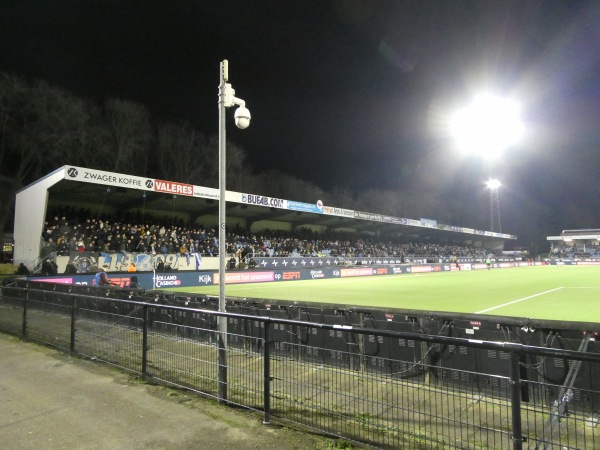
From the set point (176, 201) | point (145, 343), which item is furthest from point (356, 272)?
point (145, 343)

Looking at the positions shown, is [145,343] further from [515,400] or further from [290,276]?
[290,276]

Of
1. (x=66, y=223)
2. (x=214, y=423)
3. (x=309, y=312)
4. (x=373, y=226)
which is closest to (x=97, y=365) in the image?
(x=214, y=423)

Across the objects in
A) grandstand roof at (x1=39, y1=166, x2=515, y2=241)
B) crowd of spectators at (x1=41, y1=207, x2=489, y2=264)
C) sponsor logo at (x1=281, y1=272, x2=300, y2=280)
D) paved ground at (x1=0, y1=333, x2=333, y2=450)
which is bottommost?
paved ground at (x1=0, y1=333, x2=333, y2=450)

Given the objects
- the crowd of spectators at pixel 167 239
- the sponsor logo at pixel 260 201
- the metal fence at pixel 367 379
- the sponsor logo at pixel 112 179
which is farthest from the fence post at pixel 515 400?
the sponsor logo at pixel 260 201

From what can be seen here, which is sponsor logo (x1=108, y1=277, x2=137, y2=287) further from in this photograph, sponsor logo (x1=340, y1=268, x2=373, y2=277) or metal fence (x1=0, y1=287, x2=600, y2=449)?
sponsor logo (x1=340, y1=268, x2=373, y2=277)

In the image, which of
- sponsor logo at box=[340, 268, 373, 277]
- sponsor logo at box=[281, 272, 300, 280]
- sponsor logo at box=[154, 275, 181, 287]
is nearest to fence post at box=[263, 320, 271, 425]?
sponsor logo at box=[154, 275, 181, 287]

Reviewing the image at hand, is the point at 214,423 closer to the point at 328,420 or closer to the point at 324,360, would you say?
the point at 328,420

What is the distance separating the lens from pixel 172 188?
26.3m

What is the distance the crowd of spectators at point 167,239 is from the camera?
2264 centimetres

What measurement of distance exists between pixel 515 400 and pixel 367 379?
1386 millimetres

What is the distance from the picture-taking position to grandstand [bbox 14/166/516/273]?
22.3 metres

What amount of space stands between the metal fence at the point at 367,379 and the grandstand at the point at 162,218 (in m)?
15.4

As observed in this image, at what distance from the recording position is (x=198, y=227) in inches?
1377

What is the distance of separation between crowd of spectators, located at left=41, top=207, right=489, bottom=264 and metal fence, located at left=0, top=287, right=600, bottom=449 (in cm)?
1511
